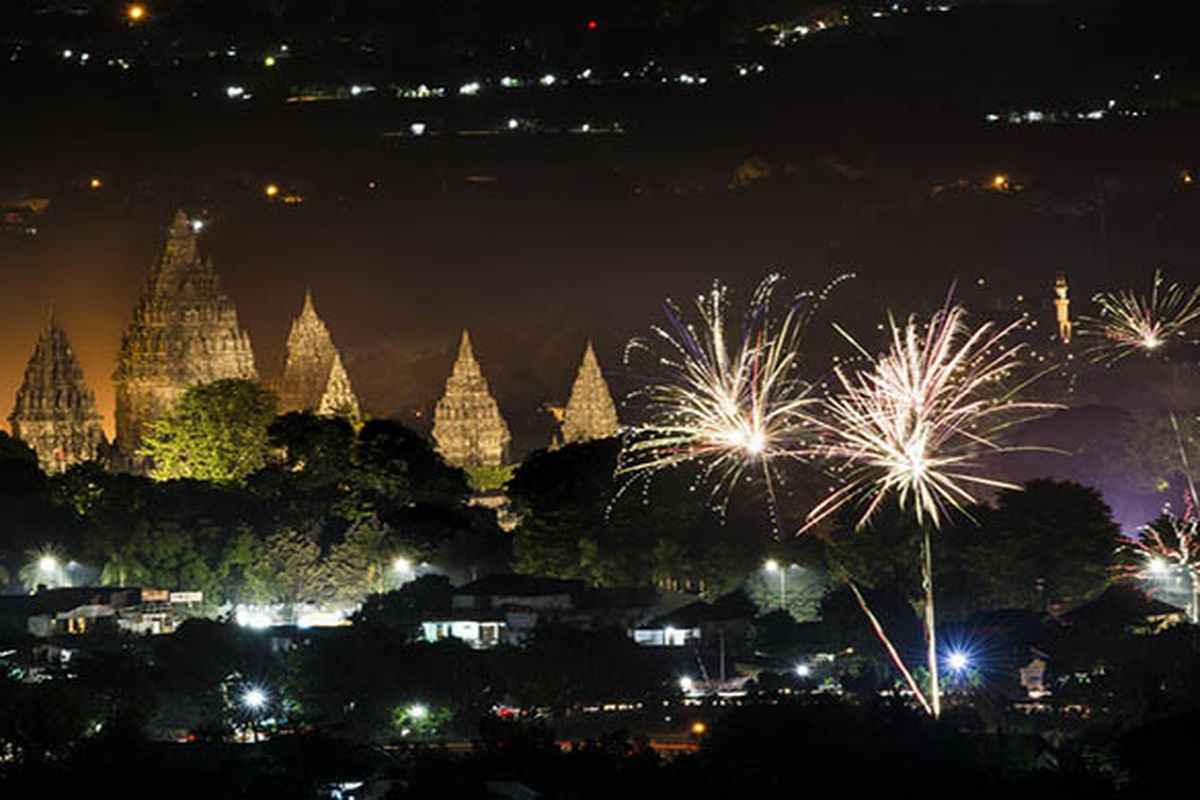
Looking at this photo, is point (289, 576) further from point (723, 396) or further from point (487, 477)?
point (487, 477)

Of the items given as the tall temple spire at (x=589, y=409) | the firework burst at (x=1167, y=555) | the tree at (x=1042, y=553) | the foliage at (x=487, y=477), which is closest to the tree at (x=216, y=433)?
the foliage at (x=487, y=477)

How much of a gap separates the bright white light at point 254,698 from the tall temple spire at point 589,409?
33.7 metres

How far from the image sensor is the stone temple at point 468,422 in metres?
88.4

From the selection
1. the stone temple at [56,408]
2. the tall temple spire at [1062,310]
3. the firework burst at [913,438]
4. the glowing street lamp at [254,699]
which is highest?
the tall temple spire at [1062,310]

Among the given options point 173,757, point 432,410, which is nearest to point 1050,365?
point 432,410

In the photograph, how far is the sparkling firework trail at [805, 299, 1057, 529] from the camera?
48.3 meters

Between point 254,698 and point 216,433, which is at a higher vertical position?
point 216,433

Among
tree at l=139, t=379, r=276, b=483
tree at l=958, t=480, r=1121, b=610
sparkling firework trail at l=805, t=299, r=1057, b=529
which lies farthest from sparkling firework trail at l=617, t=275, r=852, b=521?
tree at l=139, t=379, r=276, b=483

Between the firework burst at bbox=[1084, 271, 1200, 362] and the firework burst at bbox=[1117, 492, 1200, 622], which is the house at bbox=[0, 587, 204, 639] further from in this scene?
the firework burst at bbox=[1084, 271, 1200, 362]

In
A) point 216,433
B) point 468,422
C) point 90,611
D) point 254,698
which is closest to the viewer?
point 254,698

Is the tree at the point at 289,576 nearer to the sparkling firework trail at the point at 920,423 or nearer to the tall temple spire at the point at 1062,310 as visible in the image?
the sparkling firework trail at the point at 920,423

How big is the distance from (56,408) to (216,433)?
22.1 feet

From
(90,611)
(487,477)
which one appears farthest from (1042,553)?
(487,477)

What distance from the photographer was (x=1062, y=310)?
95812mm
